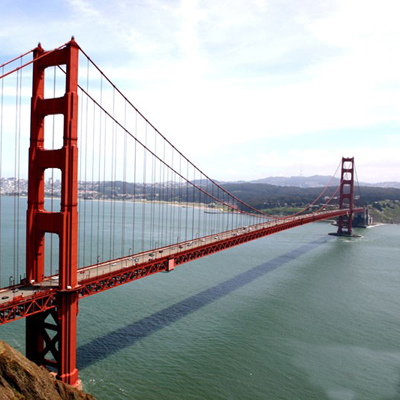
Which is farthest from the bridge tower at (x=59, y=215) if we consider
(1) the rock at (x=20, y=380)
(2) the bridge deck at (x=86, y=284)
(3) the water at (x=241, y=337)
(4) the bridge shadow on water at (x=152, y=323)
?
(1) the rock at (x=20, y=380)

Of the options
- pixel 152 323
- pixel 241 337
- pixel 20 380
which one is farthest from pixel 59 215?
pixel 241 337

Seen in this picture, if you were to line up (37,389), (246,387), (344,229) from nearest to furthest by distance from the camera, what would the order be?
(37,389) < (246,387) < (344,229)

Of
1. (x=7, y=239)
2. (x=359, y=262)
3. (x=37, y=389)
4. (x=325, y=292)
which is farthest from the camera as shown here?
(x=7, y=239)

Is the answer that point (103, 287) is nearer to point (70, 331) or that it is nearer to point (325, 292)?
point (70, 331)

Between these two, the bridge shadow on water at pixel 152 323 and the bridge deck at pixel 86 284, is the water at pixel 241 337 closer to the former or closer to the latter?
the bridge shadow on water at pixel 152 323

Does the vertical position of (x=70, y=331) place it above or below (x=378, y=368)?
above

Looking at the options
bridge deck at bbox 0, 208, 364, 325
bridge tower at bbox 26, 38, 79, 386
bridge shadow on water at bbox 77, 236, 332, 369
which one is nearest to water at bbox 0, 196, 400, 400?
bridge shadow on water at bbox 77, 236, 332, 369

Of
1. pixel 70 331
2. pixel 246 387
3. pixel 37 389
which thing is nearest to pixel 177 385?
pixel 246 387
